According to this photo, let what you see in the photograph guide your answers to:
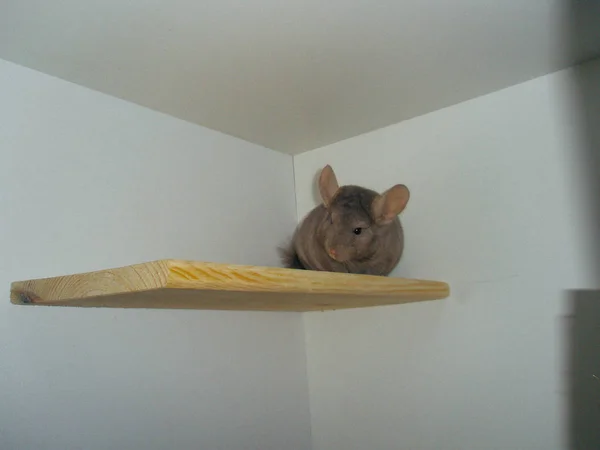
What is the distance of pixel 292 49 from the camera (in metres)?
1.04

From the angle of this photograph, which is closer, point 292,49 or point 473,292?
point 292,49

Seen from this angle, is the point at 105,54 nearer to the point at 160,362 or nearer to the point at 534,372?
the point at 160,362

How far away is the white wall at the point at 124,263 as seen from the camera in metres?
0.97

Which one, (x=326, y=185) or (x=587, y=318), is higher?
(x=326, y=185)

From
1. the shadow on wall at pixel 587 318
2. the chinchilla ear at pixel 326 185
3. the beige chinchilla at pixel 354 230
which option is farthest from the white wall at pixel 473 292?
the chinchilla ear at pixel 326 185

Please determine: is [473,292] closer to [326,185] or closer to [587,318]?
[587,318]

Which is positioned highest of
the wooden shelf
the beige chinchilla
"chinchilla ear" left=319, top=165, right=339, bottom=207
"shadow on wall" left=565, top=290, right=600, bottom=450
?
"chinchilla ear" left=319, top=165, right=339, bottom=207

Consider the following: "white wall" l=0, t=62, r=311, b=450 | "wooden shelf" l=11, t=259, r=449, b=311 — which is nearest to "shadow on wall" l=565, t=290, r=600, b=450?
"wooden shelf" l=11, t=259, r=449, b=311

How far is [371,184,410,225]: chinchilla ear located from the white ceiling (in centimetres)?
25

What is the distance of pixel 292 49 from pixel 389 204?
0.36 m

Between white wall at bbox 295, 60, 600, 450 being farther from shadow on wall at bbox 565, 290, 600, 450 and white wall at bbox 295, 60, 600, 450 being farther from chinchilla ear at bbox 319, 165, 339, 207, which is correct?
chinchilla ear at bbox 319, 165, 339, 207

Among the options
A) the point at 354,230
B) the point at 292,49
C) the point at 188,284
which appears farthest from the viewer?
the point at 354,230

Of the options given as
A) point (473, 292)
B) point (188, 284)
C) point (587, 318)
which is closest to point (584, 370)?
point (587, 318)

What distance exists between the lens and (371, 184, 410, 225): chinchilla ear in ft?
3.64
